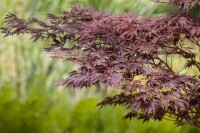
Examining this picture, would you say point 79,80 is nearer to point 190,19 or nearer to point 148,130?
point 190,19

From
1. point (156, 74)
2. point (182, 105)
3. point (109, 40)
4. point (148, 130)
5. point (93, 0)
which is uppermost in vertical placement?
point (93, 0)

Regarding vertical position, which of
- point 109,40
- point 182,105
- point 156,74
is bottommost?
point 182,105

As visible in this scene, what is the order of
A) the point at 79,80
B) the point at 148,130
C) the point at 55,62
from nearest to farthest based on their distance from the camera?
the point at 79,80
the point at 148,130
the point at 55,62

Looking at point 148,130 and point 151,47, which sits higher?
point 151,47

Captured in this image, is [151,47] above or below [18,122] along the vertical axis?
above

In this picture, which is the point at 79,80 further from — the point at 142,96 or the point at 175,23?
the point at 175,23

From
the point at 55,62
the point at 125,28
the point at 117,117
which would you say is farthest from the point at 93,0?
the point at 125,28

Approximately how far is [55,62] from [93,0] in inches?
38.7

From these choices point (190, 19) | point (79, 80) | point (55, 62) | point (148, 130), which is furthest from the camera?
point (55, 62)

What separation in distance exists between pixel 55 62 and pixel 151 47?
3506 mm

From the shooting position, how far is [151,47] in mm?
2436

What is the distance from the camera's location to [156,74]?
2395mm

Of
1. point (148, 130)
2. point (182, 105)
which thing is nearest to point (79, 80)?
point (182, 105)

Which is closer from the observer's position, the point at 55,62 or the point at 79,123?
the point at 79,123
